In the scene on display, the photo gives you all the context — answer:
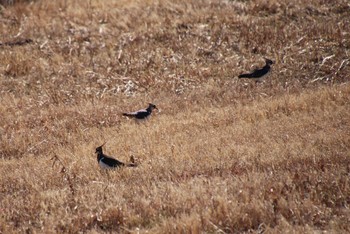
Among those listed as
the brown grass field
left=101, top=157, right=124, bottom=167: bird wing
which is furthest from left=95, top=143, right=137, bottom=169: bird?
the brown grass field

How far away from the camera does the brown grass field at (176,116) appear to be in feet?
30.2

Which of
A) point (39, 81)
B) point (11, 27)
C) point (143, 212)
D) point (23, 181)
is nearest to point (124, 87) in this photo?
point (39, 81)

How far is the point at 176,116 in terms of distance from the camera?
631 inches

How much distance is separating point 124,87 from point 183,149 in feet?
27.2

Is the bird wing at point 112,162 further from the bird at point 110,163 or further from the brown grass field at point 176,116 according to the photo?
the brown grass field at point 176,116

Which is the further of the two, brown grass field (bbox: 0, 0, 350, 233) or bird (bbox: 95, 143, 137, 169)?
bird (bbox: 95, 143, 137, 169)

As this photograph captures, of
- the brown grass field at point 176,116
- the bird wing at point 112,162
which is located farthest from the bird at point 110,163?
the brown grass field at point 176,116

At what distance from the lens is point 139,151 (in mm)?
12891

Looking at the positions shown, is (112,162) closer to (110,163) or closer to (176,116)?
(110,163)

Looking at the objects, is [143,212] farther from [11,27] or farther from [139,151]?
[11,27]

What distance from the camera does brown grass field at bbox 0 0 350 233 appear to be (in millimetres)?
9203

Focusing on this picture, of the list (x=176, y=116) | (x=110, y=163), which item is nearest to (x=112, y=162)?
(x=110, y=163)

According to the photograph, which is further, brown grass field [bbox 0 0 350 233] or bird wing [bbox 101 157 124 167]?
bird wing [bbox 101 157 124 167]

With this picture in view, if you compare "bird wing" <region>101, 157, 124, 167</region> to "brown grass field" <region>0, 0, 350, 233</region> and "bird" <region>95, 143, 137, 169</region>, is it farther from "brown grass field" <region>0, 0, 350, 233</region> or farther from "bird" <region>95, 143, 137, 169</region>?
"brown grass field" <region>0, 0, 350, 233</region>
